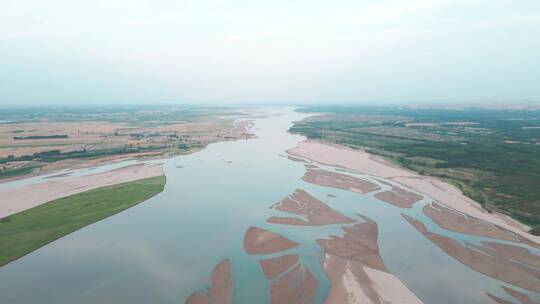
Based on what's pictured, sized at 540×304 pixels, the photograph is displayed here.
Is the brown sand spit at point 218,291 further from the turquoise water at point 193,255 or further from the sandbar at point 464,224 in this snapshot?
the sandbar at point 464,224

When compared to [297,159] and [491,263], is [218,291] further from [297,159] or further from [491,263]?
[297,159]

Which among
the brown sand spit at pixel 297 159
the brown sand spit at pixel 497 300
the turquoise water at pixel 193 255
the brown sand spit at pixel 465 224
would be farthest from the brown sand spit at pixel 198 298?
the brown sand spit at pixel 297 159

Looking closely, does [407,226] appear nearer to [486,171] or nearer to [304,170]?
[304,170]

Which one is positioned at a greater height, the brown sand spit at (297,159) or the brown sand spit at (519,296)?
the brown sand spit at (519,296)

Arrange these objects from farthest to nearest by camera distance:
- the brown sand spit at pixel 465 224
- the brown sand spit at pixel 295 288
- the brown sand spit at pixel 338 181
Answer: the brown sand spit at pixel 338 181 → the brown sand spit at pixel 465 224 → the brown sand spit at pixel 295 288

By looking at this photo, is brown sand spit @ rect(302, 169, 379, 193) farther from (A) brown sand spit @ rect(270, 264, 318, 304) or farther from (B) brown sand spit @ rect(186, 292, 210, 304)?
(B) brown sand spit @ rect(186, 292, 210, 304)

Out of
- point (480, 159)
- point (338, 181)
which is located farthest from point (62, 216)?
point (480, 159)
